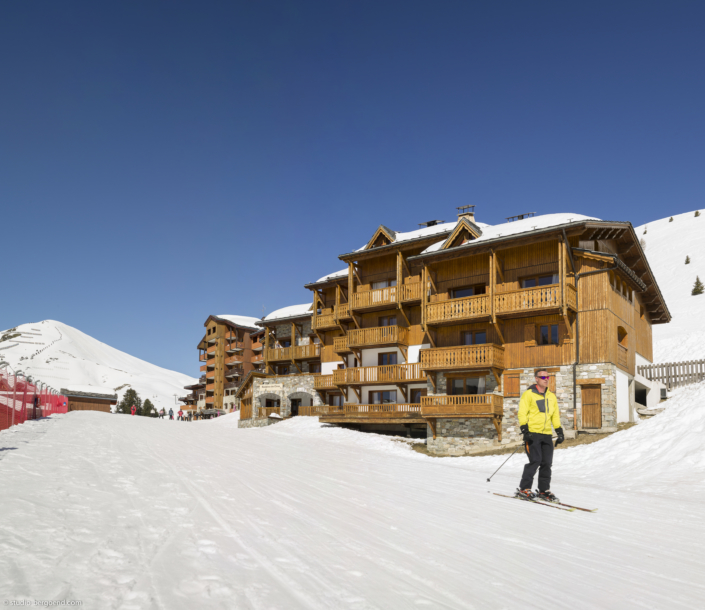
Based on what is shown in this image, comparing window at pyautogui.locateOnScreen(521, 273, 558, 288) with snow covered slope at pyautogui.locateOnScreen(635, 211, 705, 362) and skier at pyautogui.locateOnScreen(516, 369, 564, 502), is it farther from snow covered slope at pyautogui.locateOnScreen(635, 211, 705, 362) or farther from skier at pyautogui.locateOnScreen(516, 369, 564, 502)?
snow covered slope at pyautogui.locateOnScreen(635, 211, 705, 362)

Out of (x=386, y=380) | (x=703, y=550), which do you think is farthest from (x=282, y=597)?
(x=386, y=380)

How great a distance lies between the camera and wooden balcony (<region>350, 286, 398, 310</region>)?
1233 inches

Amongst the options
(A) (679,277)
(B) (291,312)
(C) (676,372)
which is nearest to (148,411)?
(B) (291,312)

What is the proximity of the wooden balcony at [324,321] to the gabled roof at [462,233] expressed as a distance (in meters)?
11.0

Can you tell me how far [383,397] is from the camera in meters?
32.0

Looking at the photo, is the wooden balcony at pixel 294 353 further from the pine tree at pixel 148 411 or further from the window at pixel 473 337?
the pine tree at pixel 148 411

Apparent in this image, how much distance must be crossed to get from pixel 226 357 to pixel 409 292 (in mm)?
49295

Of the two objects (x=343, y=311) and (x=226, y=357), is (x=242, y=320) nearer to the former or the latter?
(x=226, y=357)

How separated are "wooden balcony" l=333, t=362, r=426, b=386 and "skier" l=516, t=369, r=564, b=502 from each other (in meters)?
19.8

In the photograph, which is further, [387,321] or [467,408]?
[387,321]

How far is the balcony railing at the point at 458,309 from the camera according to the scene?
1010 inches

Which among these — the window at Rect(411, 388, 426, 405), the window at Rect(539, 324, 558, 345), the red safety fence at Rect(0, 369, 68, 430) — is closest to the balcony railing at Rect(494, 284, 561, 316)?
the window at Rect(539, 324, 558, 345)

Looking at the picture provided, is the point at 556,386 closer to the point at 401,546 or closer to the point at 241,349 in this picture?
the point at 401,546

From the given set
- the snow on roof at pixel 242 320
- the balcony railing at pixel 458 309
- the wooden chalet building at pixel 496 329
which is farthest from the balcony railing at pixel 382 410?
the snow on roof at pixel 242 320
